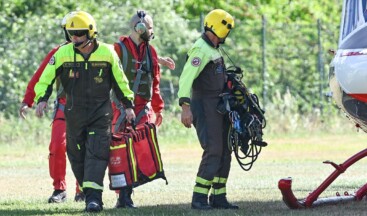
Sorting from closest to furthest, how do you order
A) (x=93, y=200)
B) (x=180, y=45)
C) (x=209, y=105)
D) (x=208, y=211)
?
(x=208, y=211), (x=93, y=200), (x=209, y=105), (x=180, y=45)

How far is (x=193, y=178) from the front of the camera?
17375 mm

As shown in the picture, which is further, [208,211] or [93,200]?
[93,200]

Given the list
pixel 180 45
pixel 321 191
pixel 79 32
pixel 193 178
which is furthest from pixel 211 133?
pixel 180 45

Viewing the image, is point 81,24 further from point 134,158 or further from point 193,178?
point 193,178

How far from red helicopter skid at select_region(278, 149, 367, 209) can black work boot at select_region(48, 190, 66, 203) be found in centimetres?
292

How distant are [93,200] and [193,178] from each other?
5800mm

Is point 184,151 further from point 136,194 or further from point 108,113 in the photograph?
point 108,113

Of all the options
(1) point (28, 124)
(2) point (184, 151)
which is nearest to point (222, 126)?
(2) point (184, 151)

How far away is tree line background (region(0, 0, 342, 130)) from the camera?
26.7 metres

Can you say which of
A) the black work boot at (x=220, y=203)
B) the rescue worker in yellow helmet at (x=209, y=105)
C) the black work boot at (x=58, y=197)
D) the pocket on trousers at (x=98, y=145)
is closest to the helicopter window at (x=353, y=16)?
the rescue worker in yellow helmet at (x=209, y=105)

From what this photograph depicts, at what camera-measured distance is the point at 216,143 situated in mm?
11734

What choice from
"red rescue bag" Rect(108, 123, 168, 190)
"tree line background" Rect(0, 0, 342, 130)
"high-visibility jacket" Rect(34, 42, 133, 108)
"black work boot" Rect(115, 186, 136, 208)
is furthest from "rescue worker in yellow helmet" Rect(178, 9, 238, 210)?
"tree line background" Rect(0, 0, 342, 130)

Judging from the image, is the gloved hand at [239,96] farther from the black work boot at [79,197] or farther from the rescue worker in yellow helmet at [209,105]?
the black work boot at [79,197]

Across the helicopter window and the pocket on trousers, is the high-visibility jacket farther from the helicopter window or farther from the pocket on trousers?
the helicopter window
